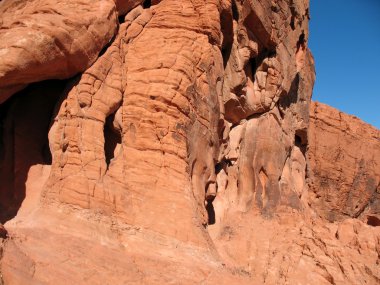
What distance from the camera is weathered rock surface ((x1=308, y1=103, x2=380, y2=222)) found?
1111 inches

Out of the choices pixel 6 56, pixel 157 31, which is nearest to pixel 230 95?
pixel 157 31

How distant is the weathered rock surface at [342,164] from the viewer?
2822cm

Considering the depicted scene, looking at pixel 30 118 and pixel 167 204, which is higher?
pixel 30 118

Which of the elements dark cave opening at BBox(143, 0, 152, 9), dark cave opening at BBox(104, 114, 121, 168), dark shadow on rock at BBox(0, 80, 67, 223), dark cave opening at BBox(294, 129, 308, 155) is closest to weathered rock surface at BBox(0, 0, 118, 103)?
dark shadow on rock at BBox(0, 80, 67, 223)

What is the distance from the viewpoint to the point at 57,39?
9.85 metres

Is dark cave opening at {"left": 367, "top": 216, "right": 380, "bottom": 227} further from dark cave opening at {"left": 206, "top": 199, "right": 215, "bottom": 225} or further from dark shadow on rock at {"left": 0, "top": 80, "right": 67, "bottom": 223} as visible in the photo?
dark shadow on rock at {"left": 0, "top": 80, "right": 67, "bottom": 223}

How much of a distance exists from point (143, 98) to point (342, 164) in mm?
20421

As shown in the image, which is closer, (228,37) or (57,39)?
(57,39)

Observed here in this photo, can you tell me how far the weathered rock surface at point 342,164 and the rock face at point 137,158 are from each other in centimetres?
1200

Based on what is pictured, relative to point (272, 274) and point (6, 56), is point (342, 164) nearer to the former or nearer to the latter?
point (272, 274)

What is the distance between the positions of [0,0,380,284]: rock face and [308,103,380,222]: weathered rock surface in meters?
12.0

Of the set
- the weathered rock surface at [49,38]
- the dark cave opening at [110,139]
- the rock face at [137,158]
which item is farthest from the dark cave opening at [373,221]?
the weathered rock surface at [49,38]

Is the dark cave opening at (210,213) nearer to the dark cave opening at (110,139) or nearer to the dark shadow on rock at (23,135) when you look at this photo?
the dark cave opening at (110,139)

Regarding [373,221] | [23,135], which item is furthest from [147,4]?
[373,221]
